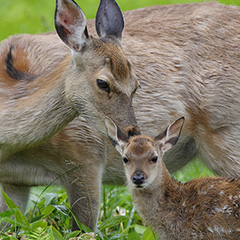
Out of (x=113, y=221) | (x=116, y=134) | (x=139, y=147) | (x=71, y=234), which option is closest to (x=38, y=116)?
(x=116, y=134)

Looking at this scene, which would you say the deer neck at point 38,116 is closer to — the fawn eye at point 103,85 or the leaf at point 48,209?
the fawn eye at point 103,85

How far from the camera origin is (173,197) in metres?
6.37

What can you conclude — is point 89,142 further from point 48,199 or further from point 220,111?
point 220,111

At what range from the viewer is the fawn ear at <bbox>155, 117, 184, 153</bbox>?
6.59 metres

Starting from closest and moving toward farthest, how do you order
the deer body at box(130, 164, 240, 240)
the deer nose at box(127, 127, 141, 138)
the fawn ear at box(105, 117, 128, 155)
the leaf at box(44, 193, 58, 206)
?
the deer body at box(130, 164, 240, 240) → the fawn ear at box(105, 117, 128, 155) → the deer nose at box(127, 127, 141, 138) → the leaf at box(44, 193, 58, 206)

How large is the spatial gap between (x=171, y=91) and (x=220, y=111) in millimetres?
594

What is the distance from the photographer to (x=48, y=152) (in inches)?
283

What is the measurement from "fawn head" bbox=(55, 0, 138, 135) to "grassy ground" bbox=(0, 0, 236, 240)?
1.07 metres

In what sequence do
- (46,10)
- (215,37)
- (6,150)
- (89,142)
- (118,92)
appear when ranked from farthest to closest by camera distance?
(46,10), (215,37), (89,142), (6,150), (118,92)

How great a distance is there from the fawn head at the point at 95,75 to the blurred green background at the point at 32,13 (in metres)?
4.85

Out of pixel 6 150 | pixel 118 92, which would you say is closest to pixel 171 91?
pixel 118 92

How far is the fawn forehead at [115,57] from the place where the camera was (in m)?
6.44

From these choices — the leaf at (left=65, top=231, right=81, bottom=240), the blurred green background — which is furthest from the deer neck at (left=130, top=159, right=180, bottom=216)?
the blurred green background

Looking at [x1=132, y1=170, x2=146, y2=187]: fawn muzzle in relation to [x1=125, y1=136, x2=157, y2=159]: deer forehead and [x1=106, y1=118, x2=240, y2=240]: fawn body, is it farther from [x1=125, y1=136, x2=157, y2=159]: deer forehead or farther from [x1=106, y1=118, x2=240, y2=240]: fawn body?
[x1=125, y1=136, x2=157, y2=159]: deer forehead
